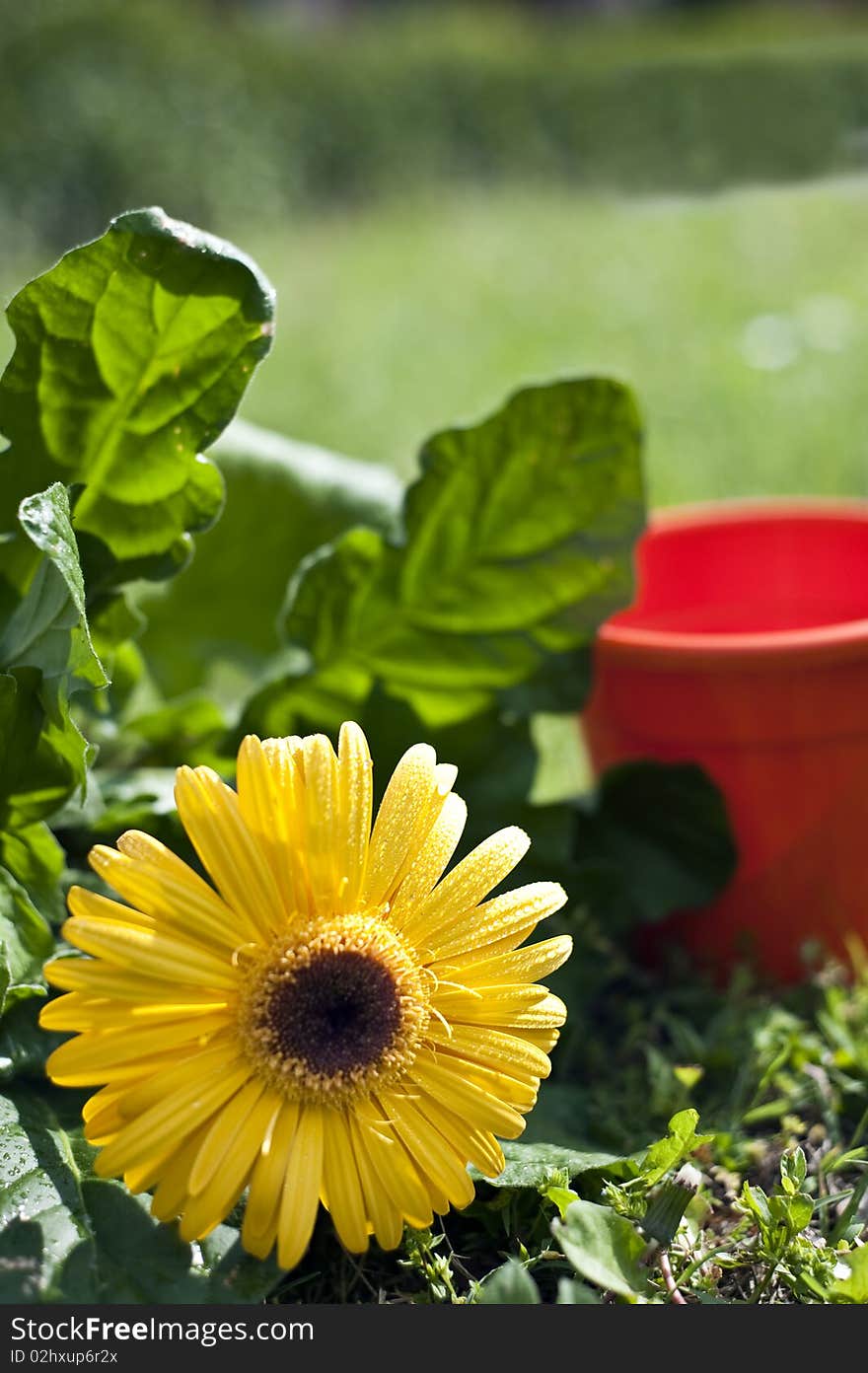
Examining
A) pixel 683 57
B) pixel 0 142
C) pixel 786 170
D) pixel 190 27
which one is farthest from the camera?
pixel 190 27

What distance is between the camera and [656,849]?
5.32ft

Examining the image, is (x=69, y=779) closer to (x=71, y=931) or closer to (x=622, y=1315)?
(x=71, y=931)

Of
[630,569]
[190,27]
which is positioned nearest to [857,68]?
[630,569]

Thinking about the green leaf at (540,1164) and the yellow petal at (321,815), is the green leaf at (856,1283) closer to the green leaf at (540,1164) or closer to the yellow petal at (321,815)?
the green leaf at (540,1164)

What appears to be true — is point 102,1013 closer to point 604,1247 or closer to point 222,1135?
point 222,1135

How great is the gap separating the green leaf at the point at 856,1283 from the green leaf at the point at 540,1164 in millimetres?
178

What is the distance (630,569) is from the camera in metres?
1.54

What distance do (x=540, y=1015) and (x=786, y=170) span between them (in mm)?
3105

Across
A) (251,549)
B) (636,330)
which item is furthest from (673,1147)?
(636,330)

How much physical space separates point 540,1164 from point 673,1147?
0.35ft

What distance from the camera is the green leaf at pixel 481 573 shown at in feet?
4.95

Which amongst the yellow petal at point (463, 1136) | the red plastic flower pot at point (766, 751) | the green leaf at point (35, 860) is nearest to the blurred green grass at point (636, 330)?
the red plastic flower pot at point (766, 751)

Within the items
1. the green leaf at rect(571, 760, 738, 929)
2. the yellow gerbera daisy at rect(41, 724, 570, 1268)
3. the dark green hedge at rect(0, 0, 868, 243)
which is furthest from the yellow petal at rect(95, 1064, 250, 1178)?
the dark green hedge at rect(0, 0, 868, 243)

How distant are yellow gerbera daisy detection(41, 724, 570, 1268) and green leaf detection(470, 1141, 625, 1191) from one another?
0.29ft
